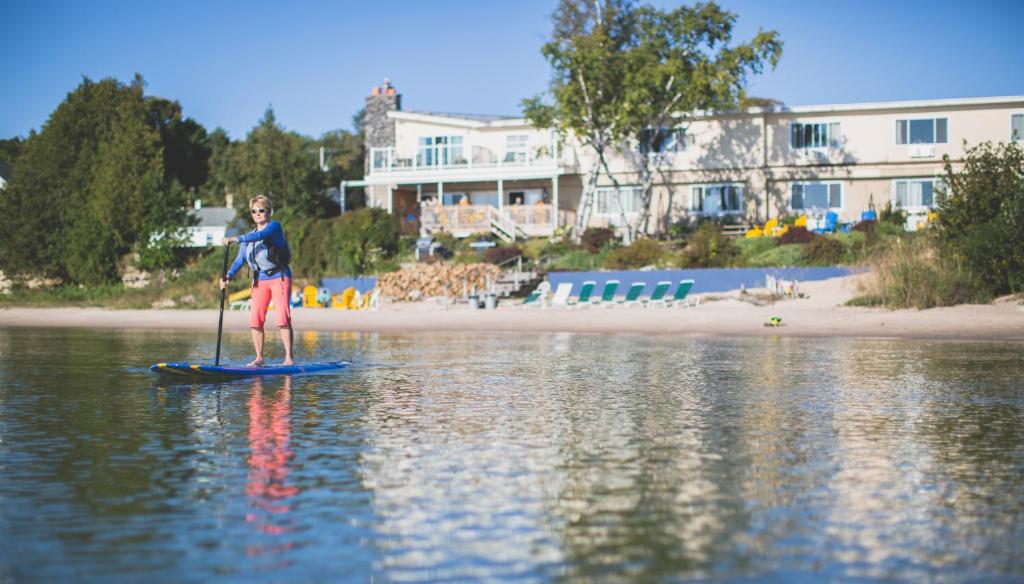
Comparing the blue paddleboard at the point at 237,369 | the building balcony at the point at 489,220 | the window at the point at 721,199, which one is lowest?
the blue paddleboard at the point at 237,369

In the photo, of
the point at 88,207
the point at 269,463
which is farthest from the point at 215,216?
the point at 269,463

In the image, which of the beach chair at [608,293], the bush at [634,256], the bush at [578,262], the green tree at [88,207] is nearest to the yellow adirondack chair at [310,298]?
the bush at [578,262]

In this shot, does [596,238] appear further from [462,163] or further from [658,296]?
[658,296]

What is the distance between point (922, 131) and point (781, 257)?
568 inches

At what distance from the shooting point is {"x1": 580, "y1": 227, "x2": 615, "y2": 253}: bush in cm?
4138

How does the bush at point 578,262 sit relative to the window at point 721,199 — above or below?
below

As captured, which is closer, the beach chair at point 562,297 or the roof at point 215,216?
the beach chair at point 562,297

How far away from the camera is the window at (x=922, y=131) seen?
4584 cm

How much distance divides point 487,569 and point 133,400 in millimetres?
8197

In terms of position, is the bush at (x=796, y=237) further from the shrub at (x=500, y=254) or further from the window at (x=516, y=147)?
the window at (x=516, y=147)

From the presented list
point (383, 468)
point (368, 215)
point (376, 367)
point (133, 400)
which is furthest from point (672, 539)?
point (368, 215)

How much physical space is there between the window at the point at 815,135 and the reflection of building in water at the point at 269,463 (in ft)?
123

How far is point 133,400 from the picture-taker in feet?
42.3

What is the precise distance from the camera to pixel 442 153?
166 ft
